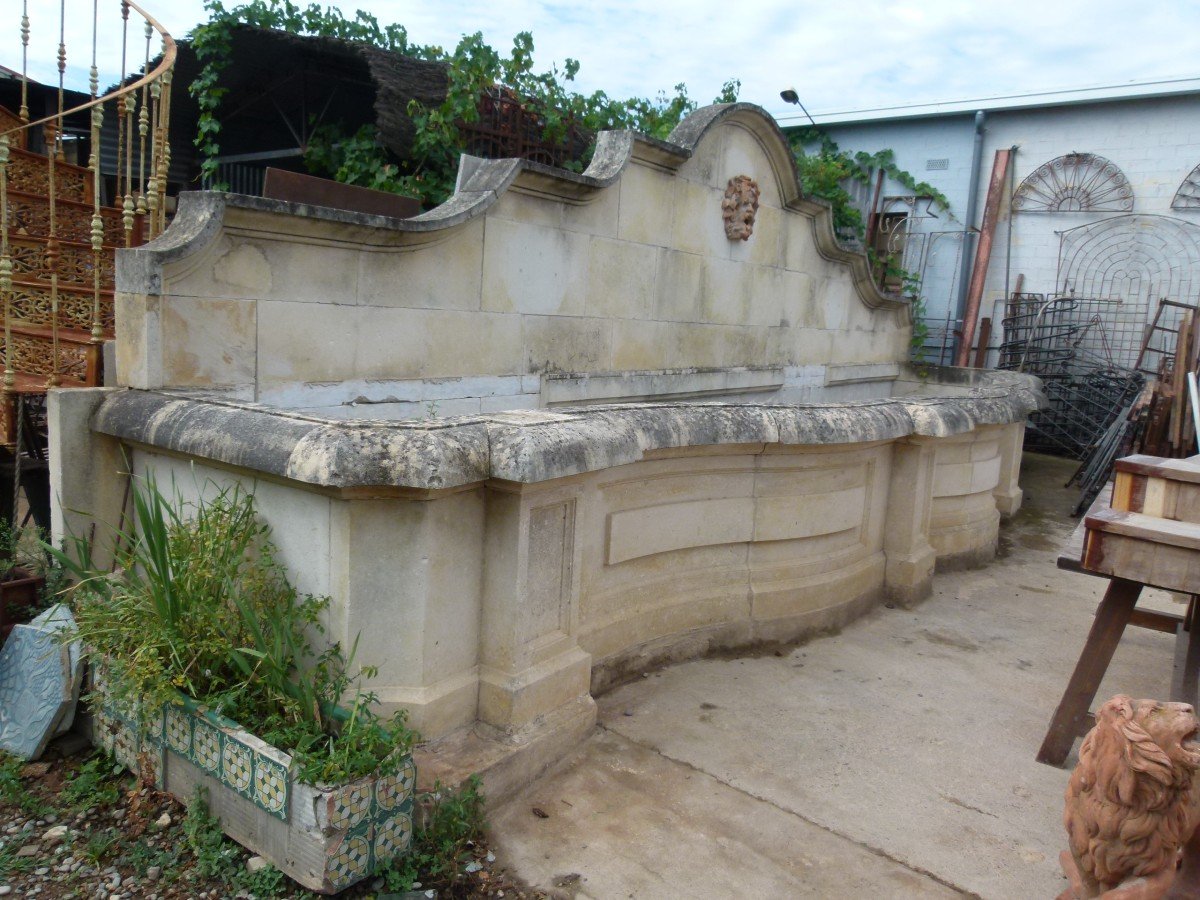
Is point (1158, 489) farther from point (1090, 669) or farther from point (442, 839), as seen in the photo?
point (442, 839)

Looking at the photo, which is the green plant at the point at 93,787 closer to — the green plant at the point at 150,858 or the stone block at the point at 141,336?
the green plant at the point at 150,858

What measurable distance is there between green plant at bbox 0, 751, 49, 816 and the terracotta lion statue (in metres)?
2.83

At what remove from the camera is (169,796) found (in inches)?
102

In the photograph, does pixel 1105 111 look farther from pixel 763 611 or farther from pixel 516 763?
pixel 516 763

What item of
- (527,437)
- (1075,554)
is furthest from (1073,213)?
(527,437)

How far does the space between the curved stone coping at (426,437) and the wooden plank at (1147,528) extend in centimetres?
129

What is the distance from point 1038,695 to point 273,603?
10.6 ft

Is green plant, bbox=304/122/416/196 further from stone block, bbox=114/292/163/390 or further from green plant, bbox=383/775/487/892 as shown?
green plant, bbox=383/775/487/892

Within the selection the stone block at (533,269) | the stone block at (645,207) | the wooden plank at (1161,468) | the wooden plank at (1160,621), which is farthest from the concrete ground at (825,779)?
the stone block at (645,207)

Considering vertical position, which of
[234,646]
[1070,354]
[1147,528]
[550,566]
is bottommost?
[234,646]

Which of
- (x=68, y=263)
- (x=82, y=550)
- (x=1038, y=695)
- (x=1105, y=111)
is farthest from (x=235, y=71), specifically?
(x=1105, y=111)

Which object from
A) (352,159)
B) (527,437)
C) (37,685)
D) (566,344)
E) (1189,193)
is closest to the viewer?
(527,437)

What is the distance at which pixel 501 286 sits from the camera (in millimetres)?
4875

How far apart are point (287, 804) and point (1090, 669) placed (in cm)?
274
